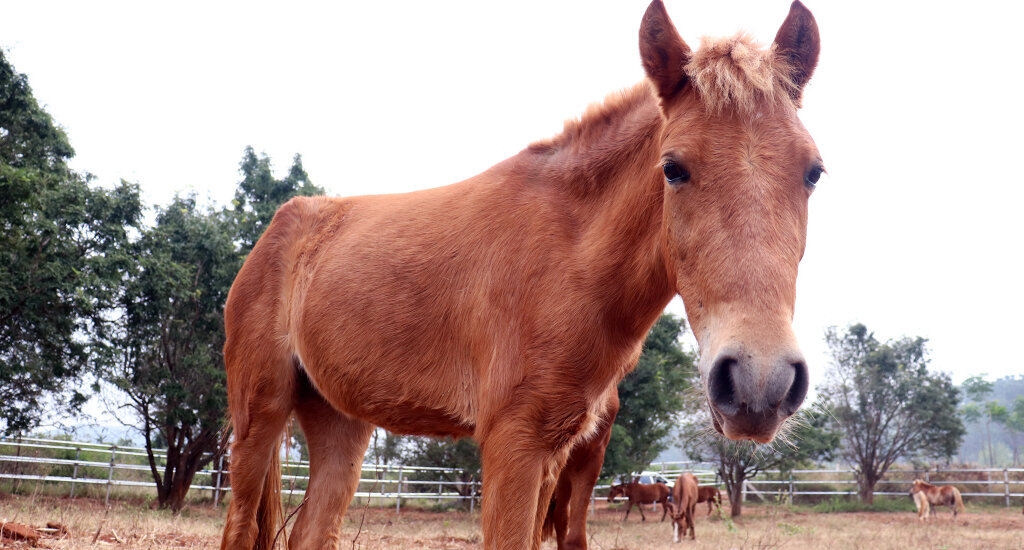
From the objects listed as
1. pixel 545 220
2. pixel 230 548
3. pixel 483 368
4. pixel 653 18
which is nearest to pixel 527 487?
pixel 483 368

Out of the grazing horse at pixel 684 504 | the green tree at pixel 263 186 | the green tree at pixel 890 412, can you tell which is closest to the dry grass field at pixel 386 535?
the grazing horse at pixel 684 504

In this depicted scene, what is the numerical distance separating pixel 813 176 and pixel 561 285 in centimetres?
93

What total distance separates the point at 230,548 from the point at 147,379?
12.5 meters

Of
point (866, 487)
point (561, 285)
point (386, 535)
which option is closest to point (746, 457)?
point (866, 487)

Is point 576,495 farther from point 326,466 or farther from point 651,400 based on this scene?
point 651,400

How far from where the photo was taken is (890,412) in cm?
2911

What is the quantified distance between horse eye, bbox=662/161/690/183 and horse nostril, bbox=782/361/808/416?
2.35 ft

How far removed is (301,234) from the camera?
386 cm

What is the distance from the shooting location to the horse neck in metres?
2.34

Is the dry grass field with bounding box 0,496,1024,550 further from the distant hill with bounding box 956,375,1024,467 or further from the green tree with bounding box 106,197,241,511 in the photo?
the distant hill with bounding box 956,375,1024,467

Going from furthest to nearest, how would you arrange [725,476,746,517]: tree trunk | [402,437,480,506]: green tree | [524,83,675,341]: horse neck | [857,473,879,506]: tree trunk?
[857,473,879,506]: tree trunk
[725,476,746,517]: tree trunk
[402,437,480,506]: green tree
[524,83,675,341]: horse neck

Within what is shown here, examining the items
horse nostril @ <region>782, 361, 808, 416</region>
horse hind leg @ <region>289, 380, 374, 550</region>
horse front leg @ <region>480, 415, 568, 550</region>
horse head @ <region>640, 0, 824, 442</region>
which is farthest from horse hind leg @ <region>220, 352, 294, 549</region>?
horse nostril @ <region>782, 361, 808, 416</region>

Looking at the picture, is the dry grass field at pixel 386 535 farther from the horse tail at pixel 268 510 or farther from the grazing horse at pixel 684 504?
the horse tail at pixel 268 510

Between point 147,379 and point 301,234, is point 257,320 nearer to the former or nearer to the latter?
point 301,234
